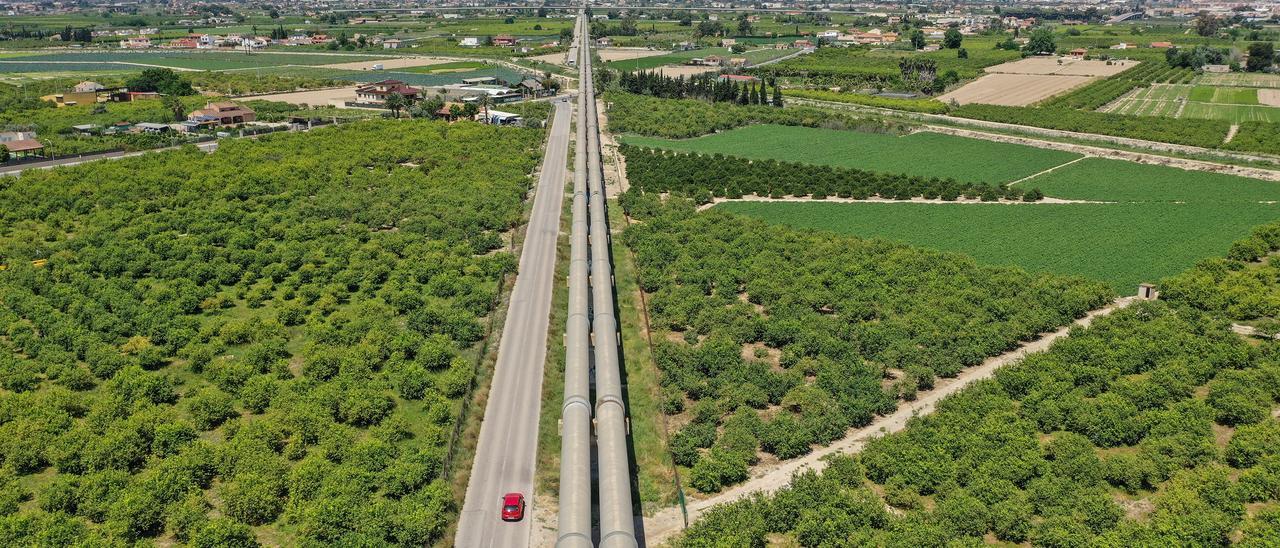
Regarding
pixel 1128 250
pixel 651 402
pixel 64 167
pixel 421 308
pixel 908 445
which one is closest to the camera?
pixel 908 445

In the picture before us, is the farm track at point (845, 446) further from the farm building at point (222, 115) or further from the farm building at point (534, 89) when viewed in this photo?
the farm building at point (534, 89)

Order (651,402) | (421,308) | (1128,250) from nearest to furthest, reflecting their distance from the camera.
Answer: (651,402), (421,308), (1128,250)

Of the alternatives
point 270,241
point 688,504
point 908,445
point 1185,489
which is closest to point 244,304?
point 270,241

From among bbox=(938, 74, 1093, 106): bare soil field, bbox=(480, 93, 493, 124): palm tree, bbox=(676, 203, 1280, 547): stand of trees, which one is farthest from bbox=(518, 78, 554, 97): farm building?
bbox=(676, 203, 1280, 547): stand of trees

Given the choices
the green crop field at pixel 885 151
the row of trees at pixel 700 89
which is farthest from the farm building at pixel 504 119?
the row of trees at pixel 700 89

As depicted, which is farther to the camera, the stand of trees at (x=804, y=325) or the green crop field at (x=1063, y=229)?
the green crop field at (x=1063, y=229)

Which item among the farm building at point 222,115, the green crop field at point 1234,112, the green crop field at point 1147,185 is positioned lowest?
the green crop field at point 1147,185

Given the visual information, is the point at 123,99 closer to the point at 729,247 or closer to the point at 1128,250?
the point at 729,247
